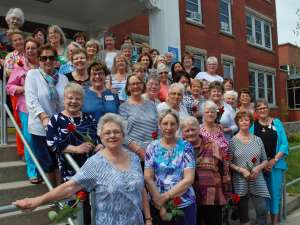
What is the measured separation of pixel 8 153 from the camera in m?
5.14

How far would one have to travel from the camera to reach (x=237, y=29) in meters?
20.0

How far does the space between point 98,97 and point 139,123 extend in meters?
0.49

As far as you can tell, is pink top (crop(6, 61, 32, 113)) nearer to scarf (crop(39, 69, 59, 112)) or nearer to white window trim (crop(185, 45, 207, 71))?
scarf (crop(39, 69, 59, 112))

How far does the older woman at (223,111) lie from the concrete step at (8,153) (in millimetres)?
2692

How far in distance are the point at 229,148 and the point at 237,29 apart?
15764 millimetres

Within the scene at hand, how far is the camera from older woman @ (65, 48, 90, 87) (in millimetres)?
4523

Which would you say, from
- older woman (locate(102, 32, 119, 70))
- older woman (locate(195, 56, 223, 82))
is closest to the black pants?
older woman (locate(102, 32, 119, 70))

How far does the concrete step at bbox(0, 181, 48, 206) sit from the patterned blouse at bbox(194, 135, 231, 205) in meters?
1.67

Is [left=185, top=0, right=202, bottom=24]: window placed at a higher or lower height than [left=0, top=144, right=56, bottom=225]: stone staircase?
higher

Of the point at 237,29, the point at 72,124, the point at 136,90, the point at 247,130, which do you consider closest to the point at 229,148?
the point at 247,130

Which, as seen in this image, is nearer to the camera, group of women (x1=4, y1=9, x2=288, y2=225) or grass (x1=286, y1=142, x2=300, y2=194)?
group of women (x1=4, y1=9, x2=288, y2=225)

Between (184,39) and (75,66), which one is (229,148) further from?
(184,39)

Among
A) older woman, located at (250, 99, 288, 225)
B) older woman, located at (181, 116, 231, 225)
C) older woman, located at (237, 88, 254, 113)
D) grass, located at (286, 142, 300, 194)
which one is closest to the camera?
older woman, located at (181, 116, 231, 225)

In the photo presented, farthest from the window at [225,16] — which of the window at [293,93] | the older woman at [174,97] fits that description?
the older woman at [174,97]
